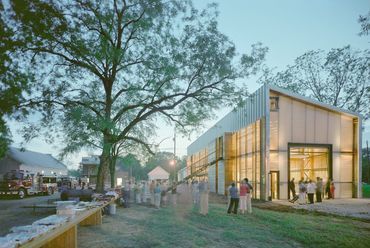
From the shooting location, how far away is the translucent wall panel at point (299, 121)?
24.9 meters

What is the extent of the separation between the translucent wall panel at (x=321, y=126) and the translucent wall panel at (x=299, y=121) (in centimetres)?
105

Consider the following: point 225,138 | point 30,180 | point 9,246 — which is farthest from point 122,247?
point 30,180

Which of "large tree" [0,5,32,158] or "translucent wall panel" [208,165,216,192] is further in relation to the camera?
"translucent wall panel" [208,165,216,192]

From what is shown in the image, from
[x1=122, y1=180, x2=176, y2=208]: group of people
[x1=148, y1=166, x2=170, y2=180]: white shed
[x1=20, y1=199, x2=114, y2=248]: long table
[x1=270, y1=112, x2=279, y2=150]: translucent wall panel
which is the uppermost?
[x1=270, y1=112, x2=279, y2=150]: translucent wall panel

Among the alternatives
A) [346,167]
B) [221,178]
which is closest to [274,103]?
[346,167]

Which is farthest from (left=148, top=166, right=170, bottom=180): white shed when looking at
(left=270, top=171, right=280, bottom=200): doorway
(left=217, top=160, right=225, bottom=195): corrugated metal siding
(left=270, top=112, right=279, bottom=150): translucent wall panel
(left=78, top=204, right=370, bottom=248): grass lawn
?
(left=78, top=204, right=370, bottom=248): grass lawn

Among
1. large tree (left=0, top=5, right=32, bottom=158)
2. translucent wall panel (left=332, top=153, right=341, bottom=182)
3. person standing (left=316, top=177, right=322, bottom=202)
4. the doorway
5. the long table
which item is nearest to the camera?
the long table

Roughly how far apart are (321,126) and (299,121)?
1.83 metres

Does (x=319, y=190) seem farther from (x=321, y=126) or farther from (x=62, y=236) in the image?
(x=62, y=236)

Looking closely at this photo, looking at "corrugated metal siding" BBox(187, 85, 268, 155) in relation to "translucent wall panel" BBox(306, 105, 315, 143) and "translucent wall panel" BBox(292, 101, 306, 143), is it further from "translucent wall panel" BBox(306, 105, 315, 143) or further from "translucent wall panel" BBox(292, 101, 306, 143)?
"translucent wall panel" BBox(306, 105, 315, 143)

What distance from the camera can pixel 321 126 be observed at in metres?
25.4

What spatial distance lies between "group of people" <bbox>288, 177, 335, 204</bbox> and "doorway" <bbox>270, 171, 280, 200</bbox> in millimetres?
883

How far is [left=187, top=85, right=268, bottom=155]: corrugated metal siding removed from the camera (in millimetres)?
24156

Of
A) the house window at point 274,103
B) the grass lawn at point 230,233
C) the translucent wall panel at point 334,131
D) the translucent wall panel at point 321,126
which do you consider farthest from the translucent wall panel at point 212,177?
the grass lawn at point 230,233
